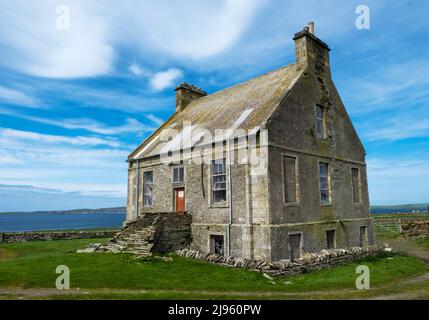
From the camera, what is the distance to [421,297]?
35.8ft

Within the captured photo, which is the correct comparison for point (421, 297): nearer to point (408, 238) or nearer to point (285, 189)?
point (285, 189)

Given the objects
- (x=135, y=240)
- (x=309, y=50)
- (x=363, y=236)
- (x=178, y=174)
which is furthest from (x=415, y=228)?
(x=135, y=240)

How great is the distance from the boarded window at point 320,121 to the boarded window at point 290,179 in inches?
155

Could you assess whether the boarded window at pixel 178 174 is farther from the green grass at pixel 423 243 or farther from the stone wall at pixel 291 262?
the green grass at pixel 423 243

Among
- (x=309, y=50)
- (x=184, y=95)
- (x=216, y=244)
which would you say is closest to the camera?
(x=216, y=244)

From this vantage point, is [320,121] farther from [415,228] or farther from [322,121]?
[415,228]

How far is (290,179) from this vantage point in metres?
18.3

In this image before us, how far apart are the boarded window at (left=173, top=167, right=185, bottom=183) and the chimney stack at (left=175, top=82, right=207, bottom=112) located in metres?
9.26

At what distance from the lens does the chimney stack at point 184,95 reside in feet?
98.2

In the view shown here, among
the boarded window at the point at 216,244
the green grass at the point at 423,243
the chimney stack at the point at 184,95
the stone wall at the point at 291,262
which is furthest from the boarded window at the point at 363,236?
the chimney stack at the point at 184,95

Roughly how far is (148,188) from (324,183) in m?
12.3

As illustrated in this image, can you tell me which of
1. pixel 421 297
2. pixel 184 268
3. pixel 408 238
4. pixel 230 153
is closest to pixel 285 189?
pixel 230 153

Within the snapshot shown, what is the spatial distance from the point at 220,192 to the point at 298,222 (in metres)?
4.57

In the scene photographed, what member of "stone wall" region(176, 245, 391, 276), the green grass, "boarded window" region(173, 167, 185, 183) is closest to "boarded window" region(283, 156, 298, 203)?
"stone wall" region(176, 245, 391, 276)
